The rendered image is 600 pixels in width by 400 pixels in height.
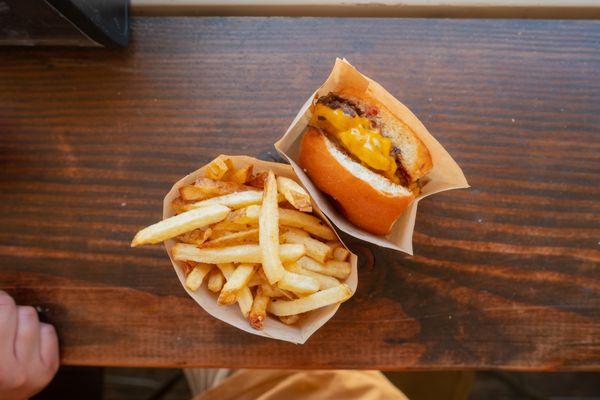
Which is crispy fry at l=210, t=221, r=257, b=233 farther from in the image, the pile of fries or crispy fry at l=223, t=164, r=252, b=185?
crispy fry at l=223, t=164, r=252, b=185

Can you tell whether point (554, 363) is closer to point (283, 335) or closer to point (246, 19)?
point (283, 335)

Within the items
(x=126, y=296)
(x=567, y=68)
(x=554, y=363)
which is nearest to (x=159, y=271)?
(x=126, y=296)

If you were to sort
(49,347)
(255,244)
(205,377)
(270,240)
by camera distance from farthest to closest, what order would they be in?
1. (205,377)
2. (49,347)
3. (255,244)
4. (270,240)

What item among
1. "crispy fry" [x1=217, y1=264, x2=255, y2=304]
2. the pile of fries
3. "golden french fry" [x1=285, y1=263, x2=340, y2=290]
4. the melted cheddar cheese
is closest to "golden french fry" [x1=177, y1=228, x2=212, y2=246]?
the pile of fries

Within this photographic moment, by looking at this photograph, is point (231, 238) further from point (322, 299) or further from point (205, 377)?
point (205, 377)

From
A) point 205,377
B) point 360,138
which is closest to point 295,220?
point 360,138

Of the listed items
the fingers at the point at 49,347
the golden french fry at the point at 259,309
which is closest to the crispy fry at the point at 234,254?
the golden french fry at the point at 259,309
